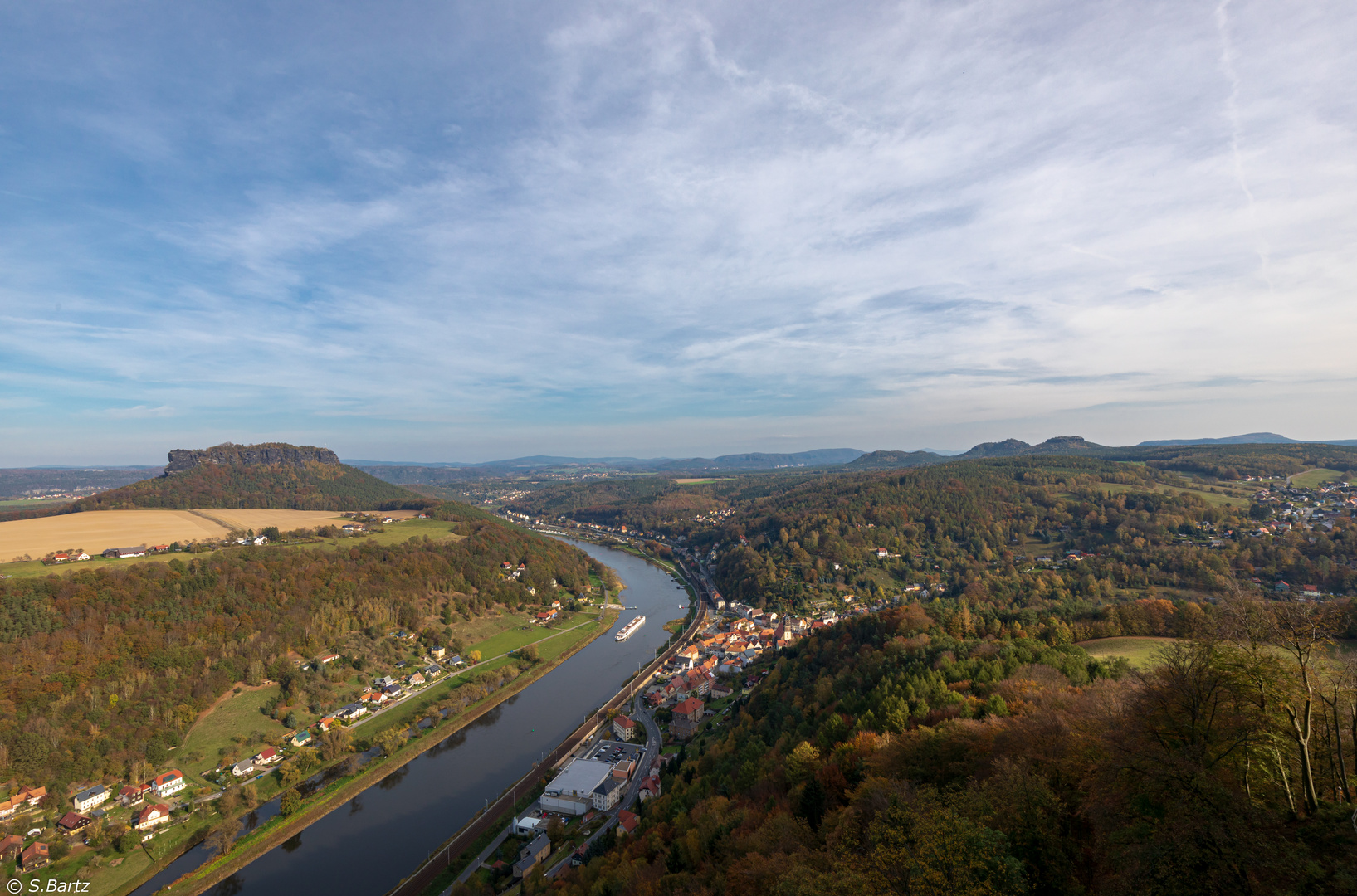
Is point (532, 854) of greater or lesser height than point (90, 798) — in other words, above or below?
below

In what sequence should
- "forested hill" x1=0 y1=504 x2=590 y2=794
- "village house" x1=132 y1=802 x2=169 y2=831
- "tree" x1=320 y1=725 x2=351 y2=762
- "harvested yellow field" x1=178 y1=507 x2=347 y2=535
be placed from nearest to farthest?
"village house" x1=132 y1=802 x2=169 y2=831 → "forested hill" x1=0 y1=504 x2=590 y2=794 → "tree" x1=320 y1=725 x2=351 y2=762 → "harvested yellow field" x1=178 y1=507 x2=347 y2=535

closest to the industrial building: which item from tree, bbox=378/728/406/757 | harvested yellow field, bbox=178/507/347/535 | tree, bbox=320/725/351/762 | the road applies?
the road

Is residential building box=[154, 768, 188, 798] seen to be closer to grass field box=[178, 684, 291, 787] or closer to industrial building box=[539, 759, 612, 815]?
grass field box=[178, 684, 291, 787]

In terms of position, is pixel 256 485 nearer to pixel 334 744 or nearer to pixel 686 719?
pixel 334 744

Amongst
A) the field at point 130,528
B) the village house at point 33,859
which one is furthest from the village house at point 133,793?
the field at point 130,528

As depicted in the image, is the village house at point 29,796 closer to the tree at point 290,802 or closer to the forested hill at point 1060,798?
the tree at point 290,802

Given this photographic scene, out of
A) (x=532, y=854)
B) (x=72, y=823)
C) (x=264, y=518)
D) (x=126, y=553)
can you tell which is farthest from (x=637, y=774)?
(x=264, y=518)

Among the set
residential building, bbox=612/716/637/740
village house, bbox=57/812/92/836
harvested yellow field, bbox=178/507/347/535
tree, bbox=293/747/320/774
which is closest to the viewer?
village house, bbox=57/812/92/836
